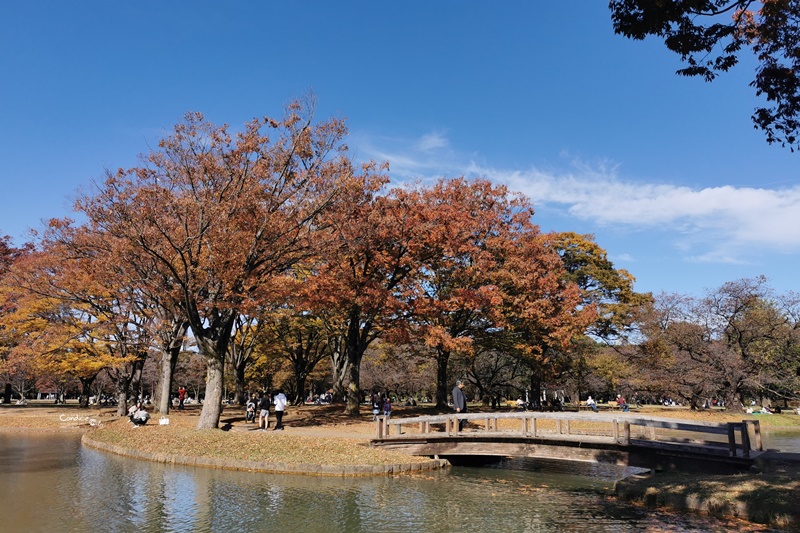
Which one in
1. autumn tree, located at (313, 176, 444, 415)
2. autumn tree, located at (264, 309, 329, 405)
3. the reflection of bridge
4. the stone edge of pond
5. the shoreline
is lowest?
the stone edge of pond

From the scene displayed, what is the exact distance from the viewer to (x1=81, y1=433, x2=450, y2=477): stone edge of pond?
15547 millimetres

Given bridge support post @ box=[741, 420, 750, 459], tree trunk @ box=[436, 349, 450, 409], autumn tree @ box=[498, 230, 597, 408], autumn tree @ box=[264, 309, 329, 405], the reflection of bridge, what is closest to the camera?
bridge support post @ box=[741, 420, 750, 459]

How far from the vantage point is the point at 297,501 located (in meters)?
12.1

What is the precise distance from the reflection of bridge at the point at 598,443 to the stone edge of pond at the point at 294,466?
1.27 metres

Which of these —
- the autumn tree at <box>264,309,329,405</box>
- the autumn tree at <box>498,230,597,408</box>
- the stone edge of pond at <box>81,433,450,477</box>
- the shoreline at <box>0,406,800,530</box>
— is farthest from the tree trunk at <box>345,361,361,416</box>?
the stone edge of pond at <box>81,433,450,477</box>

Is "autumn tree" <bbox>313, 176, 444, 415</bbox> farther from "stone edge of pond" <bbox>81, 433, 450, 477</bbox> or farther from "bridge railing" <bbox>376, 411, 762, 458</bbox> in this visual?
"stone edge of pond" <bbox>81, 433, 450, 477</bbox>

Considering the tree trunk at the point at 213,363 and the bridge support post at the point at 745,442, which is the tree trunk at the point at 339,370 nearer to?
the tree trunk at the point at 213,363

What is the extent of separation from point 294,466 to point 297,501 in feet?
12.2

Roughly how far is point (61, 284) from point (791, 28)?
33219mm

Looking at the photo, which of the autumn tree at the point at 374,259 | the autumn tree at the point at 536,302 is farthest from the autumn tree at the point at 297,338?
the autumn tree at the point at 536,302

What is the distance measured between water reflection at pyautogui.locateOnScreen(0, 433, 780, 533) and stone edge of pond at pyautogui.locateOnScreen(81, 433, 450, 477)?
450 mm

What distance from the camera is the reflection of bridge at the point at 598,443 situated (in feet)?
45.4

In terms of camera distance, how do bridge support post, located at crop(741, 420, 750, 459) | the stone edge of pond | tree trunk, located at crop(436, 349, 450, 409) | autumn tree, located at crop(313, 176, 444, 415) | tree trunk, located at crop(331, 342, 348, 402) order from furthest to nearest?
tree trunk, located at crop(331, 342, 348, 402)
tree trunk, located at crop(436, 349, 450, 409)
autumn tree, located at crop(313, 176, 444, 415)
the stone edge of pond
bridge support post, located at crop(741, 420, 750, 459)

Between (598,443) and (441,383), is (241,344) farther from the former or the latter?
(598,443)
